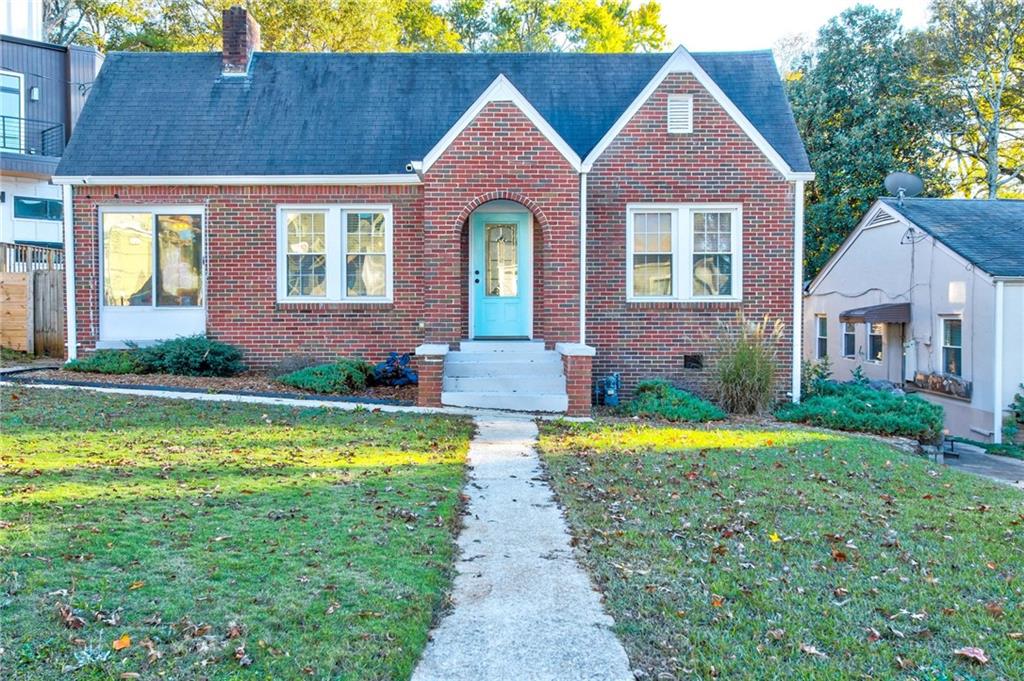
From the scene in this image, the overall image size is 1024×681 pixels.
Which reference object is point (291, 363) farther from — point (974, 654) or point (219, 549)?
point (974, 654)

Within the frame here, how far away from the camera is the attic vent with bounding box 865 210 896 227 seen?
18.5 meters

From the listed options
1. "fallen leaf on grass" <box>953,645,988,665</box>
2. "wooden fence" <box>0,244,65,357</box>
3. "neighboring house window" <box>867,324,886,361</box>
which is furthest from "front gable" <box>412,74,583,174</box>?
"neighboring house window" <box>867,324,886,361</box>

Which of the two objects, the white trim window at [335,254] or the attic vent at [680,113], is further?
the white trim window at [335,254]

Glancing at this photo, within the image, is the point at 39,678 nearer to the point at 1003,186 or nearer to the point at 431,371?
the point at 431,371

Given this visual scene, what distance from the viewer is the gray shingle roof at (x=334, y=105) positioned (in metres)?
13.8

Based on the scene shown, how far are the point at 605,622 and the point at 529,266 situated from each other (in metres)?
9.87

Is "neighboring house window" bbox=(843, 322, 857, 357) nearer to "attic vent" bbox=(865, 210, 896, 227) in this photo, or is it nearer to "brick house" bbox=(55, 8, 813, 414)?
"attic vent" bbox=(865, 210, 896, 227)

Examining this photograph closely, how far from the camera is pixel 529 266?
13664 mm

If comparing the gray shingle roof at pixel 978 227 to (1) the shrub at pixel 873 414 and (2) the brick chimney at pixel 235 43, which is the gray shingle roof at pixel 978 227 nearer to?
(1) the shrub at pixel 873 414

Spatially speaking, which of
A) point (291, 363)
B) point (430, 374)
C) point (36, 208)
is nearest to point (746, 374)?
point (430, 374)

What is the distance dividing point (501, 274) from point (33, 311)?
9839mm

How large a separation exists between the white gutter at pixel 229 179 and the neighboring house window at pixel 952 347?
11558 mm

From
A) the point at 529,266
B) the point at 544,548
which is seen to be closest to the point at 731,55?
the point at 529,266

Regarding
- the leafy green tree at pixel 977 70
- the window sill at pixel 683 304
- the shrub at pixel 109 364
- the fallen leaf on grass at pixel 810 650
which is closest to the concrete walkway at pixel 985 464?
the window sill at pixel 683 304
